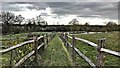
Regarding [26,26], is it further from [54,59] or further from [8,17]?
[54,59]

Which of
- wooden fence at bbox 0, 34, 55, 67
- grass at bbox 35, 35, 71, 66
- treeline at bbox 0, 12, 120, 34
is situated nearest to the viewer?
wooden fence at bbox 0, 34, 55, 67

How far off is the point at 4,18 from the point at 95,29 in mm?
42049

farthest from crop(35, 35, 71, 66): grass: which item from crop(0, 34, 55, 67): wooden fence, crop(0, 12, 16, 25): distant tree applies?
crop(0, 12, 16, 25): distant tree

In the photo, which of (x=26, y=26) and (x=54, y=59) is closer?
(x=54, y=59)

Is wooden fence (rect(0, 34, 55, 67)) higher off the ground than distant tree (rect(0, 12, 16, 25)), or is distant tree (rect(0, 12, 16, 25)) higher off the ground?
wooden fence (rect(0, 34, 55, 67))

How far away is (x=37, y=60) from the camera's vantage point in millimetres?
9188

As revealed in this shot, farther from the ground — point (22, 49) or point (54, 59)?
point (22, 49)

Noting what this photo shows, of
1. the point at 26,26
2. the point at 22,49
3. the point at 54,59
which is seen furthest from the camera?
the point at 26,26

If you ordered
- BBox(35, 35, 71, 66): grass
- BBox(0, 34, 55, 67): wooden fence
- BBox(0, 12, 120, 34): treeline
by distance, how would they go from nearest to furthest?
1. BBox(0, 34, 55, 67): wooden fence
2. BBox(35, 35, 71, 66): grass
3. BBox(0, 12, 120, 34): treeline

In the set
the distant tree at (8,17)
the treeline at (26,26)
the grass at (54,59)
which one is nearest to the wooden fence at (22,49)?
the grass at (54,59)

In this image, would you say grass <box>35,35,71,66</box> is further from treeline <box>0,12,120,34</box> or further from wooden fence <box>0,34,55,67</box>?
treeline <box>0,12,120,34</box>

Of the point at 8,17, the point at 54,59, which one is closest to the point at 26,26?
the point at 8,17

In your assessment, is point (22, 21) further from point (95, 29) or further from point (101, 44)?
point (101, 44)

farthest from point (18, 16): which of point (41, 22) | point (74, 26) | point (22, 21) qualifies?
point (74, 26)
